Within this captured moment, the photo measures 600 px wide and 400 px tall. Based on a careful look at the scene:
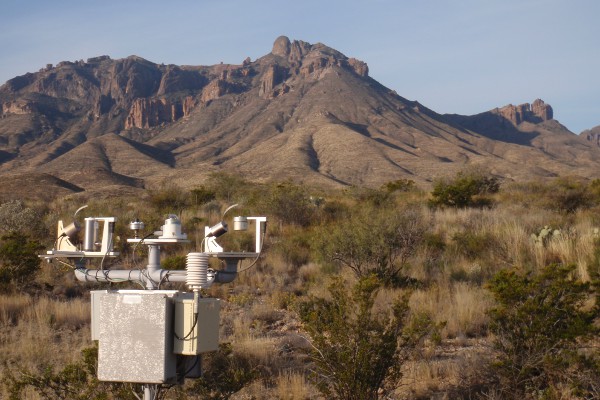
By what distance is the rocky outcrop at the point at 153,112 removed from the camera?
632 feet

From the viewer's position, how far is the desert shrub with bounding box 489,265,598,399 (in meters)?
6.01

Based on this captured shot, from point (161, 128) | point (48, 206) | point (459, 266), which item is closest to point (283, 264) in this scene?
point (459, 266)

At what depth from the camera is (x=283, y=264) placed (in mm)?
13000

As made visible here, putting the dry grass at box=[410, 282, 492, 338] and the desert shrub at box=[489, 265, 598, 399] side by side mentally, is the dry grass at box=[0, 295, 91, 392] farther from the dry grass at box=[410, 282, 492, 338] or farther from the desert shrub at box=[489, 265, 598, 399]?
the dry grass at box=[410, 282, 492, 338]

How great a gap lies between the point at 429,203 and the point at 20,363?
504 inches

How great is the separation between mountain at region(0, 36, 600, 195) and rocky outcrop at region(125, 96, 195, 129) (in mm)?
311

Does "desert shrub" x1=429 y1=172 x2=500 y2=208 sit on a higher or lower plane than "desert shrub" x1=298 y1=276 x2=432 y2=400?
higher

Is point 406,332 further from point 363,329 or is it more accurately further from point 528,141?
point 528,141

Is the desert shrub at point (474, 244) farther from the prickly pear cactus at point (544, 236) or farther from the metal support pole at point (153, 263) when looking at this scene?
the metal support pole at point (153, 263)

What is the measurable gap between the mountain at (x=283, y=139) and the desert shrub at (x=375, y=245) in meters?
33.5

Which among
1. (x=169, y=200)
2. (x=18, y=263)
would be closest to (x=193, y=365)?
(x=18, y=263)

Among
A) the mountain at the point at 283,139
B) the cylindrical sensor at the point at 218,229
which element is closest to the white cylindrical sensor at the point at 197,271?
the cylindrical sensor at the point at 218,229

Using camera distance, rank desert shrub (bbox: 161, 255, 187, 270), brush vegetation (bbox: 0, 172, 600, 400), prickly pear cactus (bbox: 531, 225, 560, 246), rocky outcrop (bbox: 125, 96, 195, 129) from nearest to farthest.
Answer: brush vegetation (bbox: 0, 172, 600, 400), desert shrub (bbox: 161, 255, 187, 270), prickly pear cactus (bbox: 531, 225, 560, 246), rocky outcrop (bbox: 125, 96, 195, 129)

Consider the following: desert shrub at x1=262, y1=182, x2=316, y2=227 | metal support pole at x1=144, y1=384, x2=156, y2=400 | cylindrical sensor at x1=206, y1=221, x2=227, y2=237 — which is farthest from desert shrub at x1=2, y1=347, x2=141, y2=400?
desert shrub at x1=262, y1=182, x2=316, y2=227
